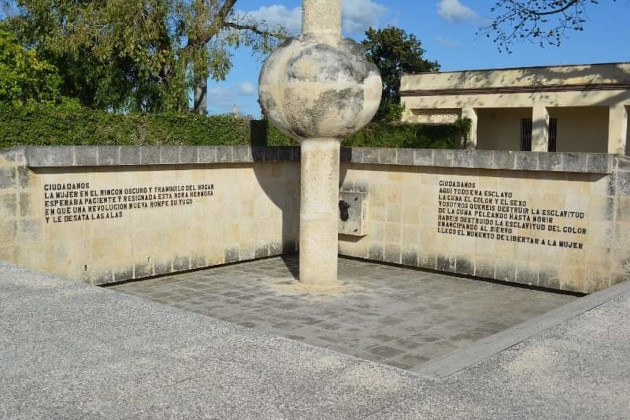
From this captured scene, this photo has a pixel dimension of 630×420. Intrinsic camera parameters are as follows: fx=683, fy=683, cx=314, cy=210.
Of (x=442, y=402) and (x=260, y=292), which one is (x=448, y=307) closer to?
(x=260, y=292)

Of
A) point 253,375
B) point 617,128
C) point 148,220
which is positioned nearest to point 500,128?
point 617,128

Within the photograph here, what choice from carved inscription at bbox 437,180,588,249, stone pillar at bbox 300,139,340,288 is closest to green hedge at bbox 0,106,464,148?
stone pillar at bbox 300,139,340,288

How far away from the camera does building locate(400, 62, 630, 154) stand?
27.2 meters

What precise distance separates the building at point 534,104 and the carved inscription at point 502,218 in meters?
17.2

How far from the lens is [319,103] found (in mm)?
9953

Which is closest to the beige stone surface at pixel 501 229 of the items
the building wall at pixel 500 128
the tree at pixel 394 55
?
the building wall at pixel 500 128

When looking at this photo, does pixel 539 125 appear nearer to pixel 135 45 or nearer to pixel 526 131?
pixel 526 131

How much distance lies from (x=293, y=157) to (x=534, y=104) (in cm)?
1848

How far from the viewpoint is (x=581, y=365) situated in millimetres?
5121

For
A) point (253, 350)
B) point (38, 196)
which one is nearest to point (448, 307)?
point (253, 350)

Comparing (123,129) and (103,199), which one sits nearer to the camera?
(103,199)

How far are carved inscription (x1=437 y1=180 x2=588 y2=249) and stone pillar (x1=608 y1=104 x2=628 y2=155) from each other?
17.1 m

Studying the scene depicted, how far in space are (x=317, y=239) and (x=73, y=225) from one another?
3.77 meters

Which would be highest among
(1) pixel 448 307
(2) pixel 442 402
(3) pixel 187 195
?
(3) pixel 187 195
